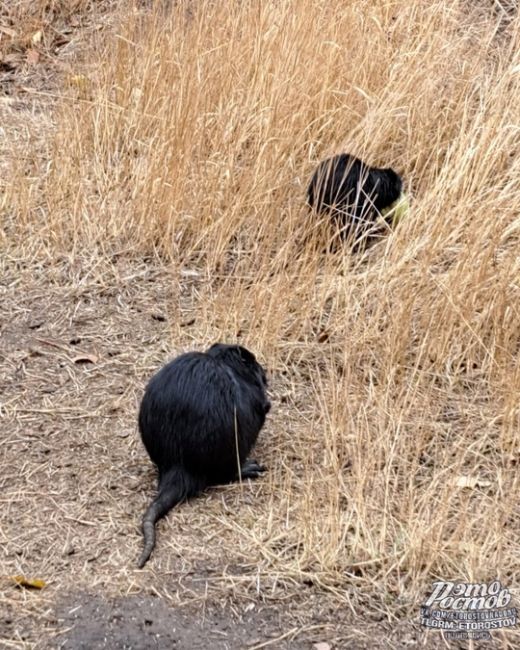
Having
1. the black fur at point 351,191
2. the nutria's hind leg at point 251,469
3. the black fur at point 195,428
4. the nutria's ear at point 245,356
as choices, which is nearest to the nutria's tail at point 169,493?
the black fur at point 195,428

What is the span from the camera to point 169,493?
4.20m

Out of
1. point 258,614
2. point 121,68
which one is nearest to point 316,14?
point 121,68

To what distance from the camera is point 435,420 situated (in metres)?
4.75

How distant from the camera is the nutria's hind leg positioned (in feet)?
14.5

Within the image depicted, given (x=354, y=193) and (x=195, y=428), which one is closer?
(x=195, y=428)

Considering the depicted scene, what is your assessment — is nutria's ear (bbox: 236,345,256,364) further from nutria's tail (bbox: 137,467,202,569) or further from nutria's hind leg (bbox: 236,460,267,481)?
nutria's tail (bbox: 137,467,202,569)

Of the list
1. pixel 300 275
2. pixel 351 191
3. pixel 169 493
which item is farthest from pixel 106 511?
pixel 351 191

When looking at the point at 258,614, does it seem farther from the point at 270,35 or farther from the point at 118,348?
the point at 270,35

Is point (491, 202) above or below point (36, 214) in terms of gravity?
above

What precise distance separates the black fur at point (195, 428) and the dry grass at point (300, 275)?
0.10 meters

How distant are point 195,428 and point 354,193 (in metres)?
2.32

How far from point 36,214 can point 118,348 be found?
1.44 metres

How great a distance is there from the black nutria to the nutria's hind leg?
184 centimetres

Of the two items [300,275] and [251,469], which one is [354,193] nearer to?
[300,275]
